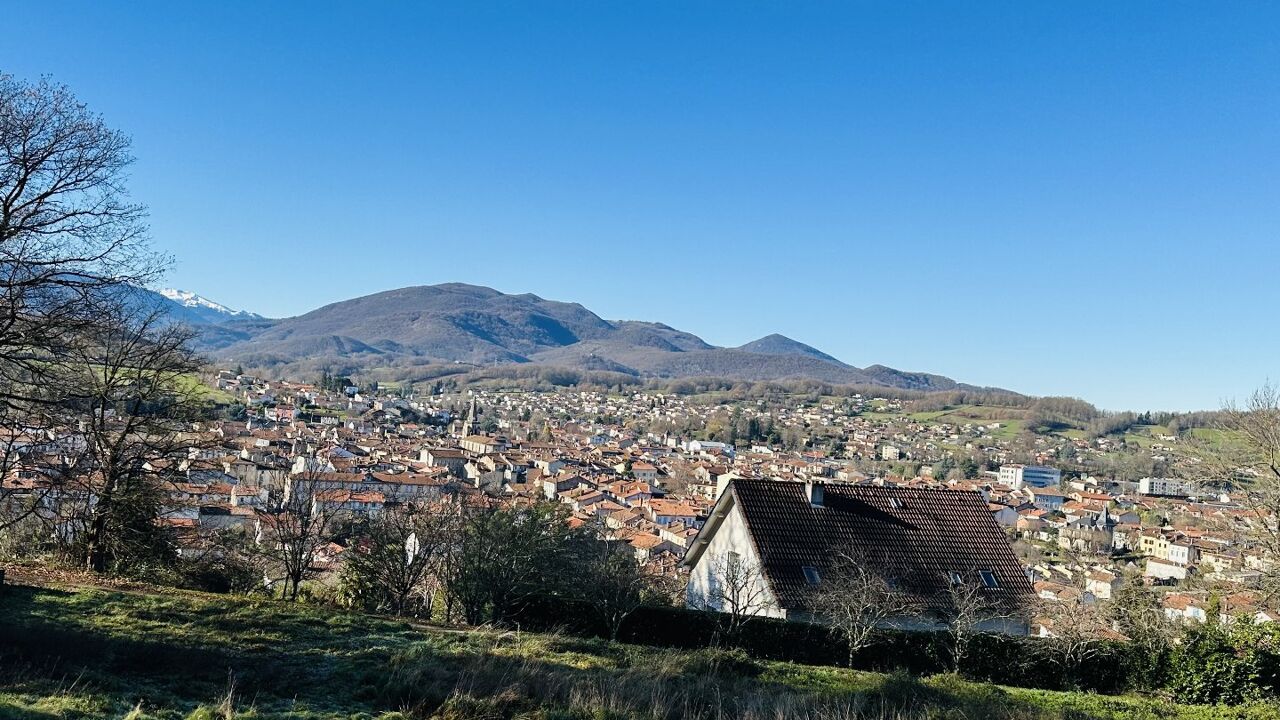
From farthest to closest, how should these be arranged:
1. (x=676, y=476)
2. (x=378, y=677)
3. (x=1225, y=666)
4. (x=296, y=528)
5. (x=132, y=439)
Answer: (x=676, y=476)
(x=296, y=528)
(x=132, y=439)
(x=1225, y=666)
(x=378, y=677)

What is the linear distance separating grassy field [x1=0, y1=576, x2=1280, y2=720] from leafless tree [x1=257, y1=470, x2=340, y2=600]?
421 centimetres

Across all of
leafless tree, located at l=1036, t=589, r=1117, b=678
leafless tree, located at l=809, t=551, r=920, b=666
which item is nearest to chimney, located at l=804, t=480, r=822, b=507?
leafless tree, located at l=809, t=551, r=920, b=666

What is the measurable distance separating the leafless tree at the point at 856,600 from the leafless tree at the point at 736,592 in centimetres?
110

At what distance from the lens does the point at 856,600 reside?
15492 millimetres

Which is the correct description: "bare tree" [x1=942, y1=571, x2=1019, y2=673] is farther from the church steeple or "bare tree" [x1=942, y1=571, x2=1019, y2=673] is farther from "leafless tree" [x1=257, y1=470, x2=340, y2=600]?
the church steeple

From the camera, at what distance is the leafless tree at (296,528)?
56.5 ft

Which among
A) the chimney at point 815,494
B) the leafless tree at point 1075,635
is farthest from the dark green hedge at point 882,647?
the chimney at point 815,494

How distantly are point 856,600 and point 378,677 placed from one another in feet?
31.2

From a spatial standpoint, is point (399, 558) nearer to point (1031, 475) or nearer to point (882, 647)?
point (882, 647)

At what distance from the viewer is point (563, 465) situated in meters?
98.8

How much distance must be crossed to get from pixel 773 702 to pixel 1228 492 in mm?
14616

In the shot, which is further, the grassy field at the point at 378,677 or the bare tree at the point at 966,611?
the bare tree at the point at 966,611

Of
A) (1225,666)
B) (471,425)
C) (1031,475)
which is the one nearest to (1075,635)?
(1225,666)

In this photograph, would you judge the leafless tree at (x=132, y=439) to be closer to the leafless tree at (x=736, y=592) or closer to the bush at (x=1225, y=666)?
the leafless tree at (x=736, y=592)
